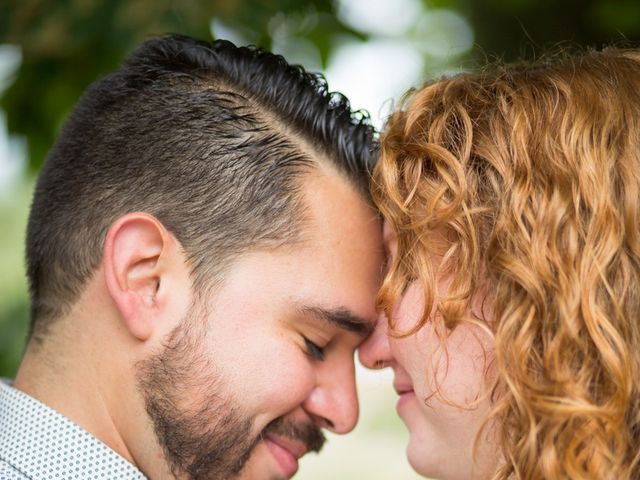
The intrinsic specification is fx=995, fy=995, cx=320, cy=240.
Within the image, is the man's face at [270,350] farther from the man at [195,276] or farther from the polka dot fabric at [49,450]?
the polka dot fabric at [49,450]

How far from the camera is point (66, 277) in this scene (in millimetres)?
2836

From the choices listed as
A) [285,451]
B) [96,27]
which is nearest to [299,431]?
[285,451]

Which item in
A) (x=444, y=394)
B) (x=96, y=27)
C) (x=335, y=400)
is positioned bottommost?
(x=335, y=400)

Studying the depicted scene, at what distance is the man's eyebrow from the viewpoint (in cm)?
276

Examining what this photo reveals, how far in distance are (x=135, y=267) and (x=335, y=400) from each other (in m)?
0.71

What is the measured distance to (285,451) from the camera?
2.90 metres

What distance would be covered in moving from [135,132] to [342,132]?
0.62m

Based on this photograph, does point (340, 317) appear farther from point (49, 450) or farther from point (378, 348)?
point (49, 450)

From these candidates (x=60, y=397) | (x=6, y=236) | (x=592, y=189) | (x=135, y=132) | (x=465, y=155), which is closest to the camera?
(x=592, y=189)

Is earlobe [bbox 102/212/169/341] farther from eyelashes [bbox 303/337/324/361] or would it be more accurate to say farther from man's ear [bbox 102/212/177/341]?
eyelashes [bbox 303/337/324/361]

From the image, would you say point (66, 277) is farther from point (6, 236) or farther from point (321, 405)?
point (6, 236)

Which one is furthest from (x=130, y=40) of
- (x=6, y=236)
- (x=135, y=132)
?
(x=6, y=236)

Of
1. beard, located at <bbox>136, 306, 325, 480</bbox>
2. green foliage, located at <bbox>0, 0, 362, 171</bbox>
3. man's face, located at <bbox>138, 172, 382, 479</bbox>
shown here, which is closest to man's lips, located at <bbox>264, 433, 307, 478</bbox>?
man's face, located at <bbox>138, 172, 382, 479</bbox>

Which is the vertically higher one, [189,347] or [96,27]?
[96,27]
